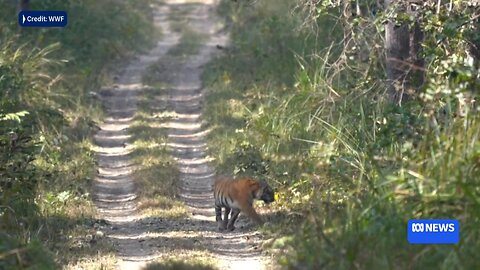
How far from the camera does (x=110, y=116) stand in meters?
22.4

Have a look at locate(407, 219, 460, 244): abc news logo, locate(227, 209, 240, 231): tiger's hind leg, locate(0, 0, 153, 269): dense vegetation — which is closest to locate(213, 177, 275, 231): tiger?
locate(227, 209, 240, 231): tiger's hind leg

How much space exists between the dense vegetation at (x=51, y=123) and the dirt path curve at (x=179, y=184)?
36 cm

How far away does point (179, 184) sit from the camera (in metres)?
15.9

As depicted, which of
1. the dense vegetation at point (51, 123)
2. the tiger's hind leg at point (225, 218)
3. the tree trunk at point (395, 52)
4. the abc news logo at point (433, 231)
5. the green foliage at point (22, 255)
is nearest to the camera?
the abc news logo at point (433, 231)

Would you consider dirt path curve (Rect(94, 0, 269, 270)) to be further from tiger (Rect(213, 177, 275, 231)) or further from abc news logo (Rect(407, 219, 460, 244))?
abc news logo (Rect(407, 219, 460, 244))

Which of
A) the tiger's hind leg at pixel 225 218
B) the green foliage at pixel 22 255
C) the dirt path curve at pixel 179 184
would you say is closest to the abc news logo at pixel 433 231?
the dirt path curve at pixel 179 184

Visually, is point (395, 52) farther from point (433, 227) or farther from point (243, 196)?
point (433, 227)

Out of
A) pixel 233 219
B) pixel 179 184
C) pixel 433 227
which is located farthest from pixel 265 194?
pixel 433 227

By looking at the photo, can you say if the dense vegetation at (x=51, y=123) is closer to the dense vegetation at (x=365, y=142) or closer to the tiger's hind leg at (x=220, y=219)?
the tiger's hind leg at (x=220, y=219)

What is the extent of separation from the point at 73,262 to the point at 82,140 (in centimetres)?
765

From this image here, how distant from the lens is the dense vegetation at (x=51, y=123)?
12414 mm

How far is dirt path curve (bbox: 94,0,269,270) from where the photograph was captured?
12.0 metres

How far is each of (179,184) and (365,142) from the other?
3333 millimetres

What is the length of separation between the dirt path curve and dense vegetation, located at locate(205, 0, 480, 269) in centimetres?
44
